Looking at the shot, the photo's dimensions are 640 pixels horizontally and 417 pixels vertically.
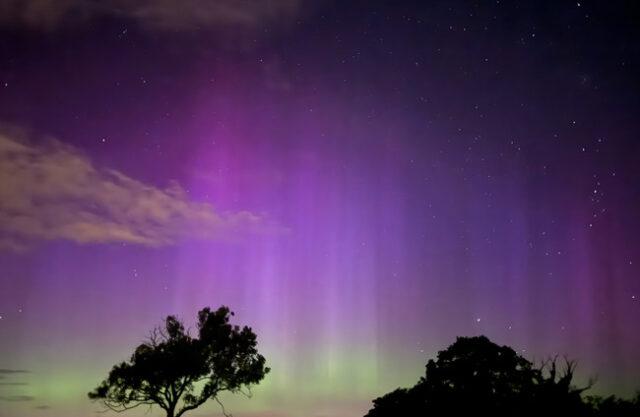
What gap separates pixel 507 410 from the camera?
30031 mm

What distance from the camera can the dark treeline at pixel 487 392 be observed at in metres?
30.4

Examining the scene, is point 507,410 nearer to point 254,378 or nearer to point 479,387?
point 479,387

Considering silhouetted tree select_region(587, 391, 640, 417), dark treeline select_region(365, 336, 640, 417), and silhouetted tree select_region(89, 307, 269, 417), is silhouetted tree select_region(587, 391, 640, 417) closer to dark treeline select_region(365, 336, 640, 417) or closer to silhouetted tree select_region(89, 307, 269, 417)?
dark treeline select_region(365, 336, 640, 417)

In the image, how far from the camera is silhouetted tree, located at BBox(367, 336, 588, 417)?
99.9 feet

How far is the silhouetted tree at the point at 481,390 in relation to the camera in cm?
3045

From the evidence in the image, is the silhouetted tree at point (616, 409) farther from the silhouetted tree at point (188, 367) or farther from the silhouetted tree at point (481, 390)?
the silhouetted tree at point (188, 367)

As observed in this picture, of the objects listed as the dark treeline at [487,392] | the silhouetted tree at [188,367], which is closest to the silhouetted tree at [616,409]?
the dark treeline at [487,392]

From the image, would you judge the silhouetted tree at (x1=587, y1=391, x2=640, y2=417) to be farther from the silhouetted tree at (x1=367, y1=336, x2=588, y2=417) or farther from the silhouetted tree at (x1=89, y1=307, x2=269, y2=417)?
the silhouetted tree at (x1=89, y1=307, x2=269, y2=417)

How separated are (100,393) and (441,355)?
30841mm

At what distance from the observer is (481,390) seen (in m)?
32.5

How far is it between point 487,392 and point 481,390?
14.8 inches

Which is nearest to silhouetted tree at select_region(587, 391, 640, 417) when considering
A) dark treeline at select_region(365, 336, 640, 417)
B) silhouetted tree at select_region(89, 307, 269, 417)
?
dark treeline at select_region(365, 336, 640, 417)

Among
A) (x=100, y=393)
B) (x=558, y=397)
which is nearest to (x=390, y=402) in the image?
(x=558, y=397)

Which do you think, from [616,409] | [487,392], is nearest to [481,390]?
[487,392]
